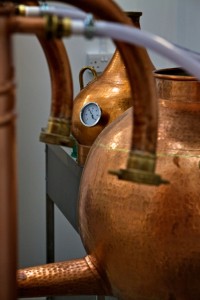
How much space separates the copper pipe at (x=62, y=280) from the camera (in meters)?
0.62

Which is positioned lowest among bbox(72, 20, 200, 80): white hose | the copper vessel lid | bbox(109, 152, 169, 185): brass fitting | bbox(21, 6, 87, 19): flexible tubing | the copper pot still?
the copper pot still

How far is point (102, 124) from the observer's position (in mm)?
1086

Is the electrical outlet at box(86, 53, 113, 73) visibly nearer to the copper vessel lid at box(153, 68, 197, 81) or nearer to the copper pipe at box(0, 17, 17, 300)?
the copper vessel lid at box(153, 68, 197, 81)

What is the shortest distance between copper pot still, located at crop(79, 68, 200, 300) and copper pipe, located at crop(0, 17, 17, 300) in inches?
9.3

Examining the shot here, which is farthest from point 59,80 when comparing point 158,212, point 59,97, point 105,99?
point 105,99

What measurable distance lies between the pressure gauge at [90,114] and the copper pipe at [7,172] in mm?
717

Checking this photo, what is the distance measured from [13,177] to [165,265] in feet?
0.92

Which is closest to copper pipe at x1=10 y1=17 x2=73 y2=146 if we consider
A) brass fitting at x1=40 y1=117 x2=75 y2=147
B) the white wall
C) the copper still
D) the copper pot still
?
brass fitting at x1=40 y1=117 x2=75 y2=147

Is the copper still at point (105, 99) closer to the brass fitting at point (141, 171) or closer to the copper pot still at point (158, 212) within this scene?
the copper pot still at point (158, 212)

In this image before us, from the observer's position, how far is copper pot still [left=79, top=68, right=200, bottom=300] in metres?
0.57

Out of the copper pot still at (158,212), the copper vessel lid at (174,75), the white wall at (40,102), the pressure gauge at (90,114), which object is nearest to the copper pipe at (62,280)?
the copper pot still at (158,212)

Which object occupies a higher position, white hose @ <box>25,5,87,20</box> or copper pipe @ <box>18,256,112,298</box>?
white hose @ <box>25,5,87,20</box>

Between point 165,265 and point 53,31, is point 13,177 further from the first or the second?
point 165,265

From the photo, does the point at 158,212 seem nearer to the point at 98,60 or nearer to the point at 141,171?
the point at 141,171
